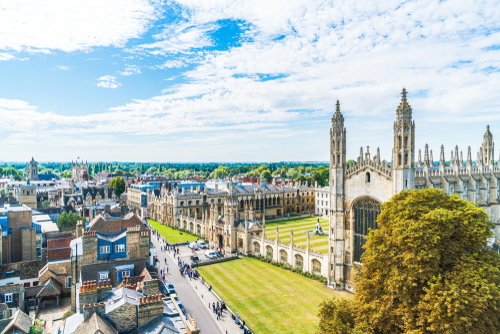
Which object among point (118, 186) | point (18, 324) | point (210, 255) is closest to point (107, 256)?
point (18, 324)

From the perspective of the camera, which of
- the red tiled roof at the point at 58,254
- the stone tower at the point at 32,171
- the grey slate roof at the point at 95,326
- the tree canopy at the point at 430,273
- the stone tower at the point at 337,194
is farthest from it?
the stone tower at the point at 32,171

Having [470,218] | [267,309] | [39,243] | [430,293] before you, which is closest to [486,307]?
[430,293]

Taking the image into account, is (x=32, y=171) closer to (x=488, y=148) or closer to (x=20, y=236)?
(x=20, y=236)

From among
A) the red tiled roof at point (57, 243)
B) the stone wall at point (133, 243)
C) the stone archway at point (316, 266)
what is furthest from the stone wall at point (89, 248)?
the stone archway at point (316, 266)

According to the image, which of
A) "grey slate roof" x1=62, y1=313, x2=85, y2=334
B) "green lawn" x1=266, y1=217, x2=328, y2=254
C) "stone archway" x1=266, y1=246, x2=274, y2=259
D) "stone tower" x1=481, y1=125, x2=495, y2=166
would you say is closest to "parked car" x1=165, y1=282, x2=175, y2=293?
"stone archway" x1=266, y1=246, x2=274, y2=259

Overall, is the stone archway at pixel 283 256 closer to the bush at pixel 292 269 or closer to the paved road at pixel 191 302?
the bush at pixel 292 269

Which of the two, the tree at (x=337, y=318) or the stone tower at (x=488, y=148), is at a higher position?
the stone tower at (x=488, y=148)
